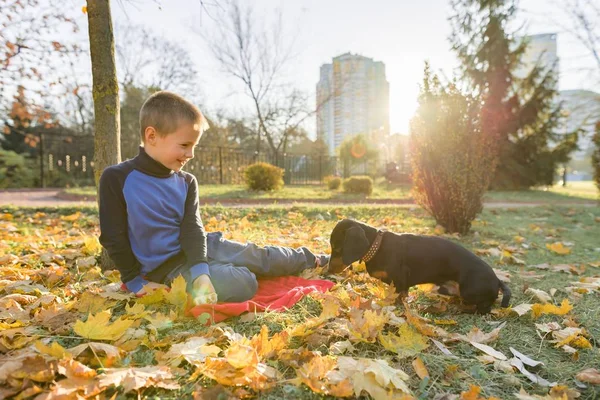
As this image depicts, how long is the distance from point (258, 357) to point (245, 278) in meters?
0.89

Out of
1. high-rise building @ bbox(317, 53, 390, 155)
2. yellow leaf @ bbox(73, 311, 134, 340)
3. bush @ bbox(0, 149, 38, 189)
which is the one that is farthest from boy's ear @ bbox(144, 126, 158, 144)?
high-rise building @ bbox(317, 53, 390, 155)

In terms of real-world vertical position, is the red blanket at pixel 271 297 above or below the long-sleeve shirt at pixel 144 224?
below

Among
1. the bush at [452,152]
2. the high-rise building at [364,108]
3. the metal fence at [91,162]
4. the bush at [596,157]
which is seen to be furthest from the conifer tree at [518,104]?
the high-rise building at [364,108]

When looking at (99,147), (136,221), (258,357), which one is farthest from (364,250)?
(99,147)

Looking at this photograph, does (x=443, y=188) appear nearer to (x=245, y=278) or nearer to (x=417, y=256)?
(x=417, y=256)

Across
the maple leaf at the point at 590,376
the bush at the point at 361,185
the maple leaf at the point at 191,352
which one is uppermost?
the bush at the point at 361,185

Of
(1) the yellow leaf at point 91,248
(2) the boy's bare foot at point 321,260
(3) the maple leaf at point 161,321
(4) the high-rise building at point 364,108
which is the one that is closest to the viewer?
(3) the maple leaf at point 161,321

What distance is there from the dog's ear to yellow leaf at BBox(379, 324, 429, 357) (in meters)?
0.79

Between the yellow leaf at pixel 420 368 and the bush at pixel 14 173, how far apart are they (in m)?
16.0

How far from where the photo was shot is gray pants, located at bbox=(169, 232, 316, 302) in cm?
238

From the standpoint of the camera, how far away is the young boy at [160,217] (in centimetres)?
232

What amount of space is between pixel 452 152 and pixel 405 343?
3.69m

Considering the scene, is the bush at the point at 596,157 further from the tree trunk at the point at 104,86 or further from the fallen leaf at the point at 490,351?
the tree trunk at the point at 104,86

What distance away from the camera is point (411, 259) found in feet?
8.80
